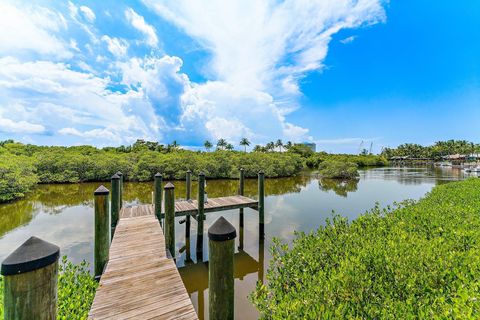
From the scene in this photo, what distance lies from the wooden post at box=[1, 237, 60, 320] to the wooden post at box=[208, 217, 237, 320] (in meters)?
1.05

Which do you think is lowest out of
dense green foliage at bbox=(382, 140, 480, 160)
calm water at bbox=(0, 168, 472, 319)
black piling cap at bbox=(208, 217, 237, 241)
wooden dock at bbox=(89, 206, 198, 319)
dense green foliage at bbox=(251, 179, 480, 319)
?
calm water at bbox=(0, 168, 472, 319)

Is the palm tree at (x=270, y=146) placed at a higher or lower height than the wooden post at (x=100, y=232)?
higher

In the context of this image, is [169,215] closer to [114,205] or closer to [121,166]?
[114,205]

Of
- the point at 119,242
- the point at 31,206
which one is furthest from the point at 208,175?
the point at 119,242

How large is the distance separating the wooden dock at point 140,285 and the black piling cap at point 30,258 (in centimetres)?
184

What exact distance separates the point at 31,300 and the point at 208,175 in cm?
2611

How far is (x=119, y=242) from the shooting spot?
4785 millimetres

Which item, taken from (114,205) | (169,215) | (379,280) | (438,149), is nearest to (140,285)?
(169,215)

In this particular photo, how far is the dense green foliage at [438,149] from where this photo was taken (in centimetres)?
7181

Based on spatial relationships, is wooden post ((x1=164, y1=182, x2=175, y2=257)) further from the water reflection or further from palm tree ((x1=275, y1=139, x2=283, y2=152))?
palm tree ((x1=275, y1=139, x2=283, y2=152))

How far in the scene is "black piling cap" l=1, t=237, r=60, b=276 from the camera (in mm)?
1243

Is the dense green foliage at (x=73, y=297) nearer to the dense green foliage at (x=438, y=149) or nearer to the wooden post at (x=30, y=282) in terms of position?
the wooden post at (x=30, y=282)

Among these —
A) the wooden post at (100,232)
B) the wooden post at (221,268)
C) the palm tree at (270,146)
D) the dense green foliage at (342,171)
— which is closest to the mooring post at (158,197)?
the wooden post at (100,232)

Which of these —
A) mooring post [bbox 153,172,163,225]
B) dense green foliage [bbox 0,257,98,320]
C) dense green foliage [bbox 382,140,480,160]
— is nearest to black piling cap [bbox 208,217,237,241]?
dense green foliage [bbox 0,257,98,320]
